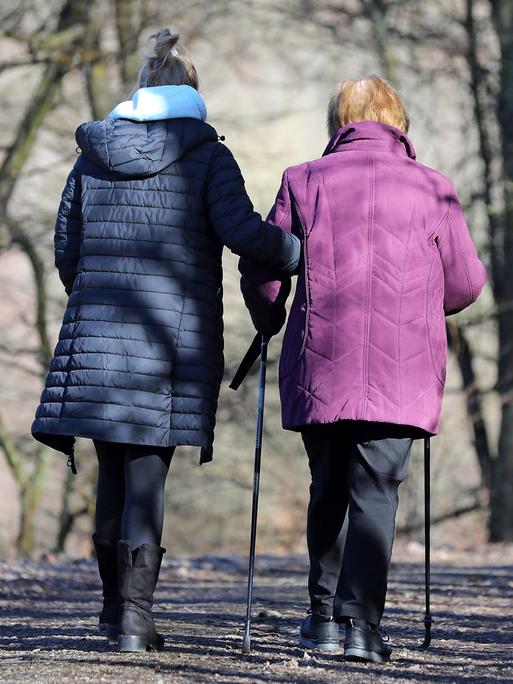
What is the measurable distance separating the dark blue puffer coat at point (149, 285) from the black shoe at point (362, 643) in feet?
2.49

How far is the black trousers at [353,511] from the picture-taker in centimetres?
418

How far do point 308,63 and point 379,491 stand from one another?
14.7 metres

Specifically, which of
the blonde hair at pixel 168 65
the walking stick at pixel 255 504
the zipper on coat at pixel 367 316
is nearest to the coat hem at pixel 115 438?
the walking stick at pixel 255 504

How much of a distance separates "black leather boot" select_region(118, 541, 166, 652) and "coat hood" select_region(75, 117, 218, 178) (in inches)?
47.6

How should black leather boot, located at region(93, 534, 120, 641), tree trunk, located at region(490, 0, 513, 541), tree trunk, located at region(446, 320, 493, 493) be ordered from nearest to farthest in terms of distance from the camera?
black leather boot, located at region(93, 534, 120, 641) → tree trunk, located at region(490, 0, 513, 541) → tree trunk, located at region(446, 320, 493, 493)

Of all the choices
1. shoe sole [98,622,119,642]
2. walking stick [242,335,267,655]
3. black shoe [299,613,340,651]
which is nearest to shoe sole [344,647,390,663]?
black shoe [299,613,340,651]

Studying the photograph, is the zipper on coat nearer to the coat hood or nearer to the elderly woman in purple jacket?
the elderly woman in purple jacket

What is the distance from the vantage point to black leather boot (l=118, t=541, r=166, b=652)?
4184 mm

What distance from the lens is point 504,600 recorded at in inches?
258

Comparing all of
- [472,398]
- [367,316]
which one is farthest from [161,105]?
[472,398]

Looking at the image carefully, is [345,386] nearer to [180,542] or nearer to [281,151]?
[180,542]

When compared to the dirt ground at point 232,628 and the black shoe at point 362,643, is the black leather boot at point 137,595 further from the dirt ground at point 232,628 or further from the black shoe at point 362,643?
the black shoe at point 362,643

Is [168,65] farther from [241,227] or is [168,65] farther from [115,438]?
[115,438]

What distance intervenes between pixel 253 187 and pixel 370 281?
42.1 ft
